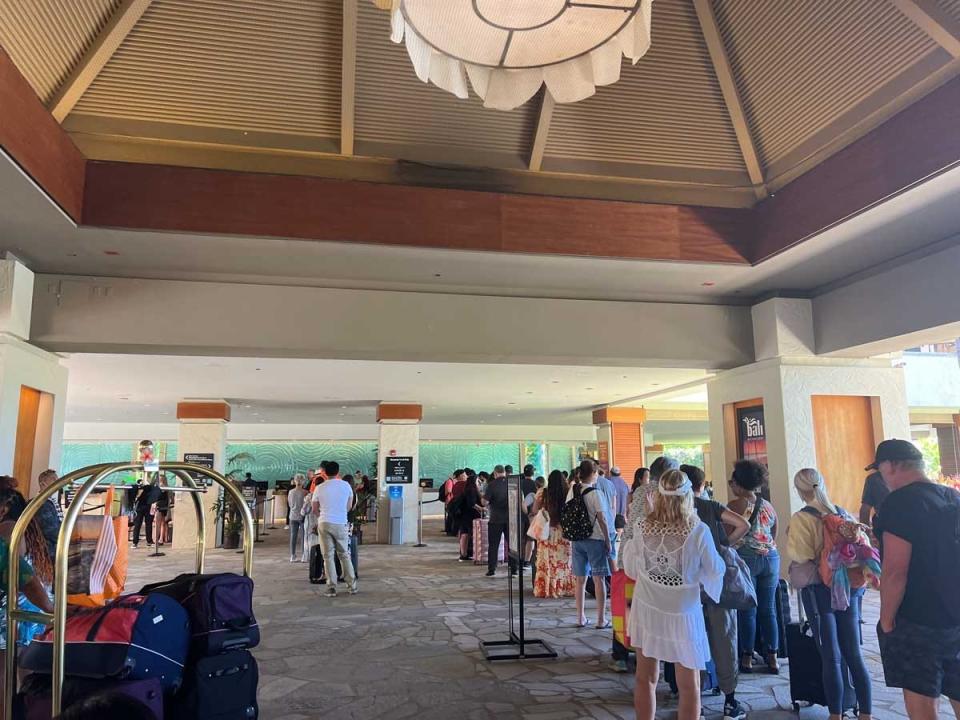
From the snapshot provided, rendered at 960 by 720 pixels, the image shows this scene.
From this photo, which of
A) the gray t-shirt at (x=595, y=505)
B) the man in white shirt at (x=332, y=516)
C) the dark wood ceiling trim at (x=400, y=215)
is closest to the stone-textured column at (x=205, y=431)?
the man in white shirt at (x=332, y=516)

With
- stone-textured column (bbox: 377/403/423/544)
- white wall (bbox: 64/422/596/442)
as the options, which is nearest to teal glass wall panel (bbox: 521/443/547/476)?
white wall (bbox: 64/422/596/442)

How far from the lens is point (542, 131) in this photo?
6324 millimetres

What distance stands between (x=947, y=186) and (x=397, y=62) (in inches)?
176

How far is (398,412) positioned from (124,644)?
14818mm

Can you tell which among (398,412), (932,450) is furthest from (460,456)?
(932,450)

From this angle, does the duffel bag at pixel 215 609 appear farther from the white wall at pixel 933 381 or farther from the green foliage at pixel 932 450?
the green foliage at pixel 932 450

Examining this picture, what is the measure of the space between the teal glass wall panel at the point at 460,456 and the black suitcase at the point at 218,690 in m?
24.5

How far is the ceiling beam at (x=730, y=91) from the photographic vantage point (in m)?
5.83

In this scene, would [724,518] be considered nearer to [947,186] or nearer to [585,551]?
[585,551]

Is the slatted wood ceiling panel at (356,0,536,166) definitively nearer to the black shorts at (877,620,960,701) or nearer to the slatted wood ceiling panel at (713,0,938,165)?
the slatted wood ceiling panel at (713,0,938,165)

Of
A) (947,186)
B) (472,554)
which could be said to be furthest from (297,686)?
(472,554)

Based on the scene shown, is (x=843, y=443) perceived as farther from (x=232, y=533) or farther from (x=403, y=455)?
(x=232, y=533)

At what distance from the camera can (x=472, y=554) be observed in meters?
12.3

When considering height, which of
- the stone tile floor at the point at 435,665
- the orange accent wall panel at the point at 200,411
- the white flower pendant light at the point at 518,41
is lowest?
the stone tile floor at the point at 435,665
